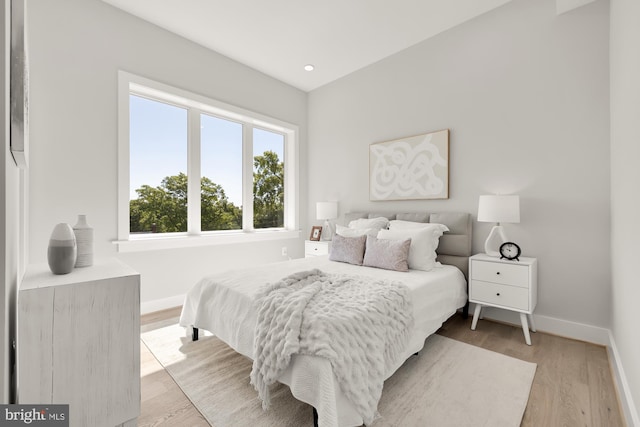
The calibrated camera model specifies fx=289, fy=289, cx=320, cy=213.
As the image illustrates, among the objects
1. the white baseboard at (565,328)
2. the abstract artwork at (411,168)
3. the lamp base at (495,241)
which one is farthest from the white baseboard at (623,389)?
the abstract artwork at (411,168)

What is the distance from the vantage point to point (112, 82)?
2.82 m

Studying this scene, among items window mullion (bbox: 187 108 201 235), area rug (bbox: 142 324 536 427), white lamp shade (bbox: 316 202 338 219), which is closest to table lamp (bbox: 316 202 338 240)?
white lamp shade (bbox: 316 202 338 219)

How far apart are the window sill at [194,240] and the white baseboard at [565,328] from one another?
9.66 feet

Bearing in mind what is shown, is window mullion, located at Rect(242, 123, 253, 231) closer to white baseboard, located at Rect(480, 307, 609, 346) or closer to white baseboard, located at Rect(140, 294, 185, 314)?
white baseboard, located at Rect(140, 294, 185, 314)

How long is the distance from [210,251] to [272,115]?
2.14 m

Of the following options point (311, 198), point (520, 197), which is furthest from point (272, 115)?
point (520, 197)

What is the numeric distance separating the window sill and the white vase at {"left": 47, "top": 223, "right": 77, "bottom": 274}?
1715 millimetres

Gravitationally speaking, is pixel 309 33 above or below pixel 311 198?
above

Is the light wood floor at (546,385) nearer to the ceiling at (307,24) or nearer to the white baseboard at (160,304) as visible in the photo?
the white baseboard at (160,304)

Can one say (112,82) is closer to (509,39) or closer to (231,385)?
(231,385)

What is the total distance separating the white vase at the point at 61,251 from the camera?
1298mm

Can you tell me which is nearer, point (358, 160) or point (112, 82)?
point (112, 82)

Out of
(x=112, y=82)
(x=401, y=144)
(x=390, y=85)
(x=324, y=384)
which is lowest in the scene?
(x=324, y=384)

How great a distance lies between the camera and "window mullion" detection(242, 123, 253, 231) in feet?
13.7
